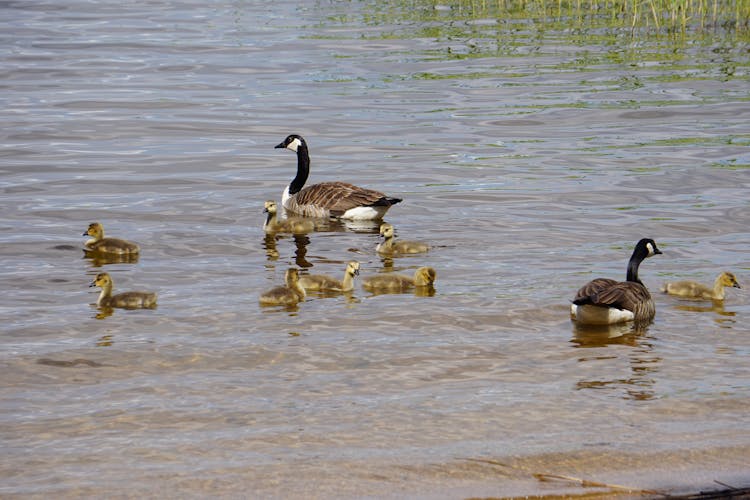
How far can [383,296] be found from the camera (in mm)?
14359

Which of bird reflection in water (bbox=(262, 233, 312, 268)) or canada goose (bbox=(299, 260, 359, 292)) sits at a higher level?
canada goose (bbox=(299, 260, 359, 292))

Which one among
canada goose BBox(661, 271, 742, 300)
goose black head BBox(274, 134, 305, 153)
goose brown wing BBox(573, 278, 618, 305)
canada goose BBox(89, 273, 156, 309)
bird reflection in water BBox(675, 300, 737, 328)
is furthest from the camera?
goose black head BBox(274, 134, 305, 153)

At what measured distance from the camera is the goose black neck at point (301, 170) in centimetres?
2080

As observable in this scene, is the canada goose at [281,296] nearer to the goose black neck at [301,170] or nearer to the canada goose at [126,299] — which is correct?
the canada goose at [126,299]

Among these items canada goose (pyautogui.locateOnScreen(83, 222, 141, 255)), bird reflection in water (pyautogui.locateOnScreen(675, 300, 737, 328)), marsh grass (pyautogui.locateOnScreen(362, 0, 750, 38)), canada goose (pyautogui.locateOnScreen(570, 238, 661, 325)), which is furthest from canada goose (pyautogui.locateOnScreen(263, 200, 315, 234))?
marsh grass (pyautogui.locateOnScreen(362, 0, 750, 38))

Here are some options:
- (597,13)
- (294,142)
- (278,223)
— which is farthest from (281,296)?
(597,13)

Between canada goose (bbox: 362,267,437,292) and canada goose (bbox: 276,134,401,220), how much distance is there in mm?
4130

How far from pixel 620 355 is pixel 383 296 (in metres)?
3.30

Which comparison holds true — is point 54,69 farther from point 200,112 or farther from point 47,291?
point 47,291

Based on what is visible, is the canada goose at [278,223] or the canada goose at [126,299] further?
the canada goose at [278,223]

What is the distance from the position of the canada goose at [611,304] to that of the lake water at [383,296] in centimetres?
19

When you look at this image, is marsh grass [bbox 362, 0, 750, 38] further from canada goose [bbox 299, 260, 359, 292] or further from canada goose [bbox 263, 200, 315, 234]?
canada goose [bbox 299, 260, 359, 292]

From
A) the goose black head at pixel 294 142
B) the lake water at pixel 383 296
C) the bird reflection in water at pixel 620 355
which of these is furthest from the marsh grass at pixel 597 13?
the bird reflection in water at pixel 620 355

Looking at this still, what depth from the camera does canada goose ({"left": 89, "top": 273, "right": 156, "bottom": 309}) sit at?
13484 millimetres
